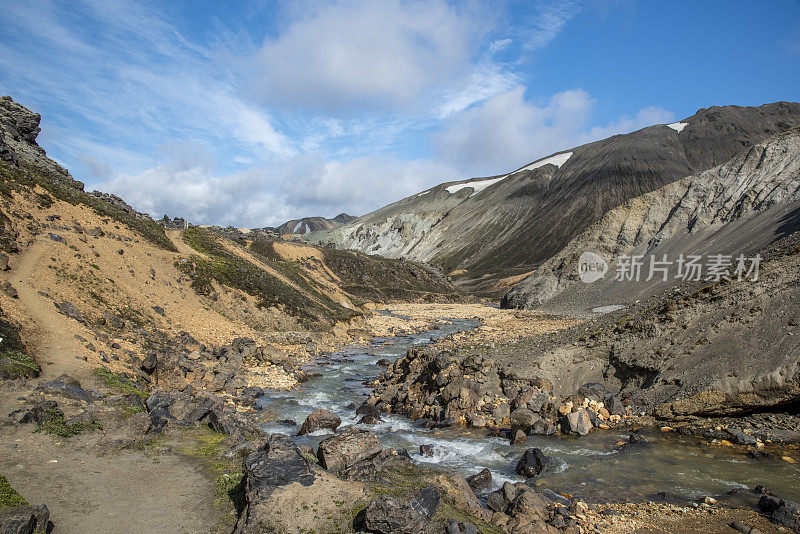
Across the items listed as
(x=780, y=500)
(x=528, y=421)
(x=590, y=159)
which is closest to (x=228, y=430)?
(x=528, y=421)

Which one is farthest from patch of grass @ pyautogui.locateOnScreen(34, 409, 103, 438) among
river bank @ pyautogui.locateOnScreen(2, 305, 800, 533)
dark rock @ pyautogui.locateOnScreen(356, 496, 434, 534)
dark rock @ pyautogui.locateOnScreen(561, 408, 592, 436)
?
dark rock @ pyautogui.locateOnScreen(561, 408, 592, 436)

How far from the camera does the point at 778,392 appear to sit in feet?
44.5

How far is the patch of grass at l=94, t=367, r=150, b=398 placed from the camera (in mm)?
14922


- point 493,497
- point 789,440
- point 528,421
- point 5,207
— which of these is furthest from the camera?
point 5,207

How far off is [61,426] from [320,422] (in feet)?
27.1

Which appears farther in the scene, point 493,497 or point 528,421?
point 528,421

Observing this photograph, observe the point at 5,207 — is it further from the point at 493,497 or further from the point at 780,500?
the point at 780,500

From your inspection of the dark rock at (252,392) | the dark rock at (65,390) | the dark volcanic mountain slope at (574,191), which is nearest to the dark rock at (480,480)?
the dark rock at (65,390)

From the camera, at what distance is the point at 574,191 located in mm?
162000

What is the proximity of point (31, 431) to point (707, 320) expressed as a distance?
74.7 feet

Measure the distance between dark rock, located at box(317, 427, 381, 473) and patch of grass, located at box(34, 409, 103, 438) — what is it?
6.23 m

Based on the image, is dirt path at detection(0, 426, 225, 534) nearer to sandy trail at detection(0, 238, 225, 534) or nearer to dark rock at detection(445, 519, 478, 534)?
sandy trail at detection(0, 238, 225, 534)

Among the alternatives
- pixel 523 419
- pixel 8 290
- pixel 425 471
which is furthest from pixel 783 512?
pixel 8 290

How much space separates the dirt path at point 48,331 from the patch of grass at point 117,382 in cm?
36
